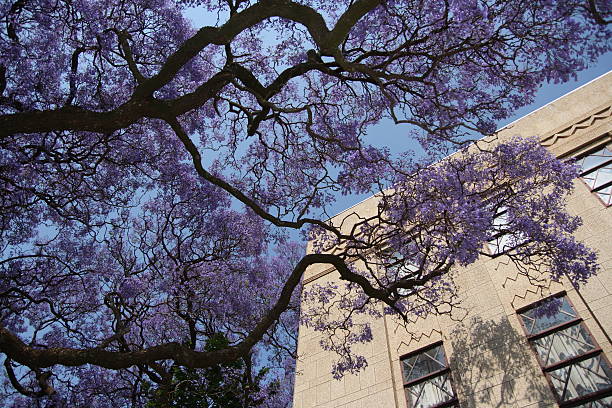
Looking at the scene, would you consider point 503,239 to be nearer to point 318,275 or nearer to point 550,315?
point 550,315

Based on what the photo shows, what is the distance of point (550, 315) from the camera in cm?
824

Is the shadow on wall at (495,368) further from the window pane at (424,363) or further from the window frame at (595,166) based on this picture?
the window frame at (595,166)

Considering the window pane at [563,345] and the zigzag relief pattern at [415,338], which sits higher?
the zigzag relief pattern at [415,338]

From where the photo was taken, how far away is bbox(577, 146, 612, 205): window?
914 cm

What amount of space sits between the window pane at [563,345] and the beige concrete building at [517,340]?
2 centimetres

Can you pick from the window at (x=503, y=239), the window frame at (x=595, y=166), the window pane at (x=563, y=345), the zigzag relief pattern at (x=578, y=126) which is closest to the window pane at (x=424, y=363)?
the window pane at (x=563, y=345)

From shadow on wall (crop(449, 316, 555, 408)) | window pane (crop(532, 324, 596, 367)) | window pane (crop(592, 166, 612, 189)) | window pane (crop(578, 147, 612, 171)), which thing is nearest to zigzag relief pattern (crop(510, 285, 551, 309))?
shadow on wall (crop(449, 316, 555, 408))

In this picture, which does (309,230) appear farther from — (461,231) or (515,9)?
(515,9)

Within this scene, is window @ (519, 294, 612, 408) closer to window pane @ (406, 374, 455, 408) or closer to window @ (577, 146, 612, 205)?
window pane @ (406, 374, 455, 408)

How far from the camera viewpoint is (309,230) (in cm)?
929

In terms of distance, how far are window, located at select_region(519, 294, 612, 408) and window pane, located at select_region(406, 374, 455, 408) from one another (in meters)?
1.98

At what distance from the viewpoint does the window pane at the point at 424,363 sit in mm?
9453

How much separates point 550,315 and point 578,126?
510 centimetres

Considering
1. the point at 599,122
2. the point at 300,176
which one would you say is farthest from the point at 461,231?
the point at 599,122
